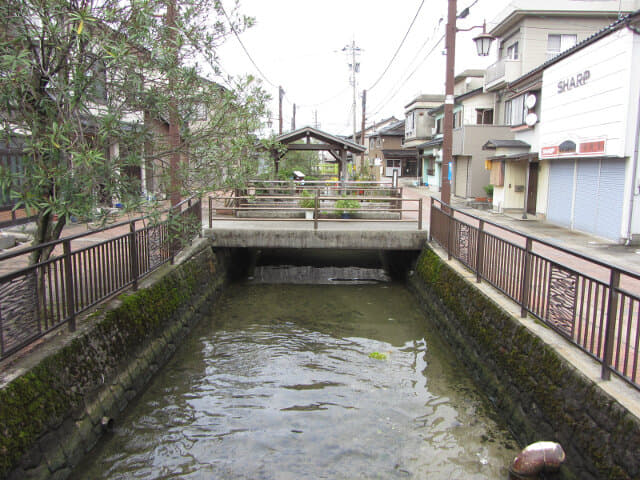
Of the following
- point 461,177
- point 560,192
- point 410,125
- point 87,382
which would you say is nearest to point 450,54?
point 560,192

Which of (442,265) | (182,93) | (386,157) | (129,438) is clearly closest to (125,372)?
(129,438)

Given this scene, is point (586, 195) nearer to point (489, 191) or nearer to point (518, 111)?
point (518, 111)

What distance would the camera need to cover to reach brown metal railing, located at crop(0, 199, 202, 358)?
4422mm

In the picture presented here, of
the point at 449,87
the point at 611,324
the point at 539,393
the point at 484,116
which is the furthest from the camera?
the point at 484,116

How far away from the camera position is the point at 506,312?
6207mm

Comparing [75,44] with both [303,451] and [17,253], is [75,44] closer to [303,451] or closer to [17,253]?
[17,253]

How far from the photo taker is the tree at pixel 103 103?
4.72 m

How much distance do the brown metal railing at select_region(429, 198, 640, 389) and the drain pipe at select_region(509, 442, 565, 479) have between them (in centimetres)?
78

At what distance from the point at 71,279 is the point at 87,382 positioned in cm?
111

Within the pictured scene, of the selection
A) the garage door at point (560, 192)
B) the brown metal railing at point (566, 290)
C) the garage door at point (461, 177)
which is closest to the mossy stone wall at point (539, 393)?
the brown metal railing at point (566, 290)

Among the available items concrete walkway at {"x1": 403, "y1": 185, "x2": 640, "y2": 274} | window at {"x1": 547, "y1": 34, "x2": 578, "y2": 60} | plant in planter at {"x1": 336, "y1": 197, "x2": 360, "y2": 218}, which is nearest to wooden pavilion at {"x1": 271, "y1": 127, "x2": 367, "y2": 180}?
plant in planter at {"x1": 336, "y1": 197, "x2": 360, "y2": 218}

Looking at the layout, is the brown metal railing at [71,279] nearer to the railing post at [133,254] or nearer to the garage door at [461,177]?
the railing post at [133,254]

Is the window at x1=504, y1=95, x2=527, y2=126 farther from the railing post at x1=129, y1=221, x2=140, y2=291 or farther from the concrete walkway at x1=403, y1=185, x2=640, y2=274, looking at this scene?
the railing post at x1=129, y1=221, x2=140, y2=291

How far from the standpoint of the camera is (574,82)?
14.8 metres
